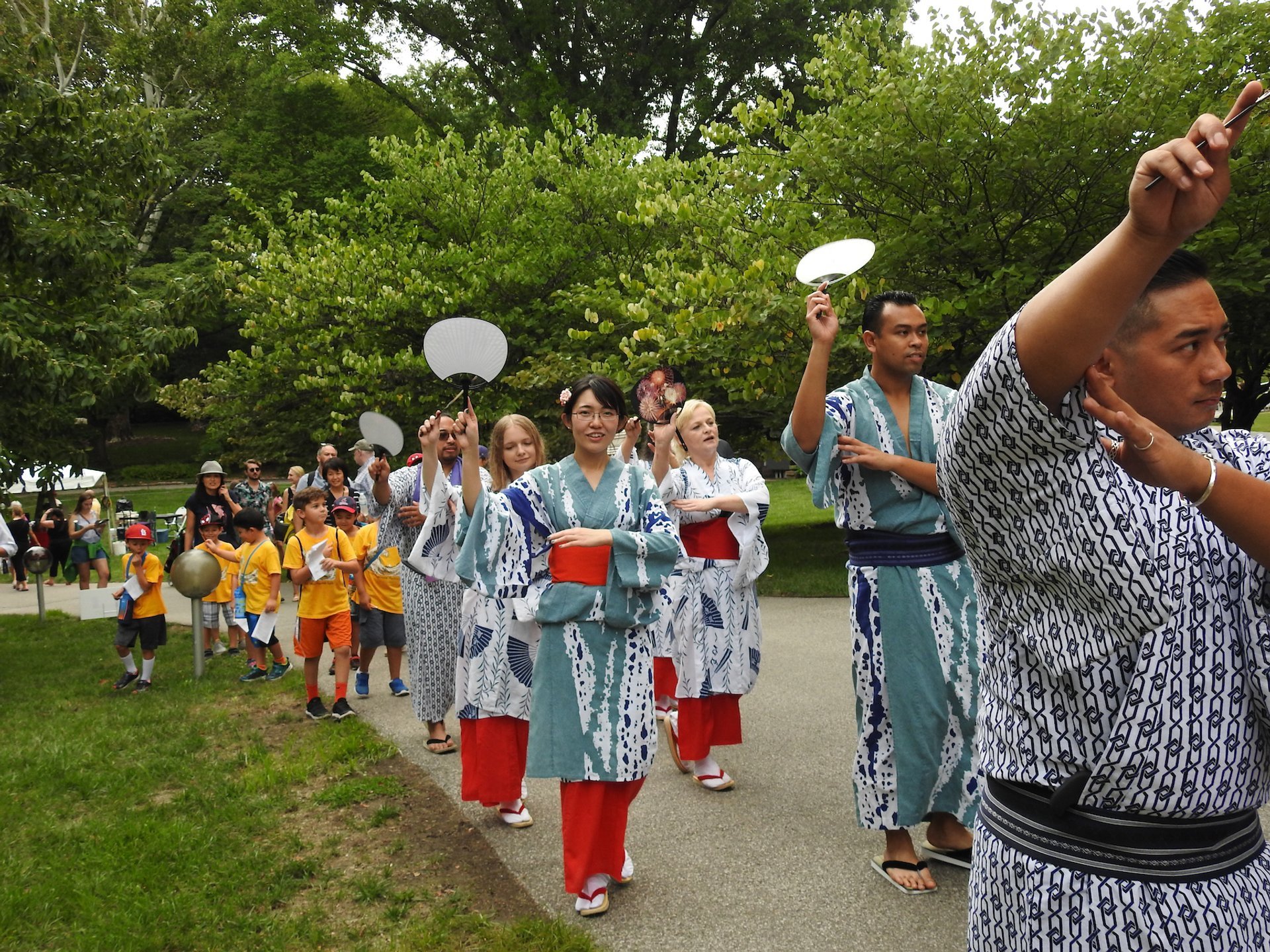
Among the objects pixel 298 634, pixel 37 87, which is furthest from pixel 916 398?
pixel 37 87

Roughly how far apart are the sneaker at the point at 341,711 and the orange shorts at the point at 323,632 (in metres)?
0.37

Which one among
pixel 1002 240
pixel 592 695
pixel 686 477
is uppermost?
pixel 1002 240

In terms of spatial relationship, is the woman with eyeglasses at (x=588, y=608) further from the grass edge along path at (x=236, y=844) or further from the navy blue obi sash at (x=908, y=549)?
the navy blue obi sash at (x=908, y=549)

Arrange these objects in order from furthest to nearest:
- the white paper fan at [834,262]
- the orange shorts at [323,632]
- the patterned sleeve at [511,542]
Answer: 1. the orange shorts at [323,632]
2. the patterned sleeve at [511,542]
3. the white paper fan at [834,262]

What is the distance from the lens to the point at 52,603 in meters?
15.0

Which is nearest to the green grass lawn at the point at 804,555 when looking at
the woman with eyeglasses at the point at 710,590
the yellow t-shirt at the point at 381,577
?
the yellow t-shirt at the point at 381,577

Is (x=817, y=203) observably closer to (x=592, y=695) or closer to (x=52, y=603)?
(x=592, y=695)

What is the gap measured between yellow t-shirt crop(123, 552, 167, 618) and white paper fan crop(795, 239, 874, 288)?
6.91 m

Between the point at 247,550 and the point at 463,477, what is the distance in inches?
222

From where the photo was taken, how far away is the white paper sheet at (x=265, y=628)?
845cm

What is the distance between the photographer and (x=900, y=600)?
12.9 feet

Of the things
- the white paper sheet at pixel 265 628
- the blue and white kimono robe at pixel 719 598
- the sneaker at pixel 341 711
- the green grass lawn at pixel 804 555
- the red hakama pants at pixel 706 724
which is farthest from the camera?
the green grass lawn at pixel 804 555

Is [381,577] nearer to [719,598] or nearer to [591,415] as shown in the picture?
[719,598]

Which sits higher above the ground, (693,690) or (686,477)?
(686,477)
